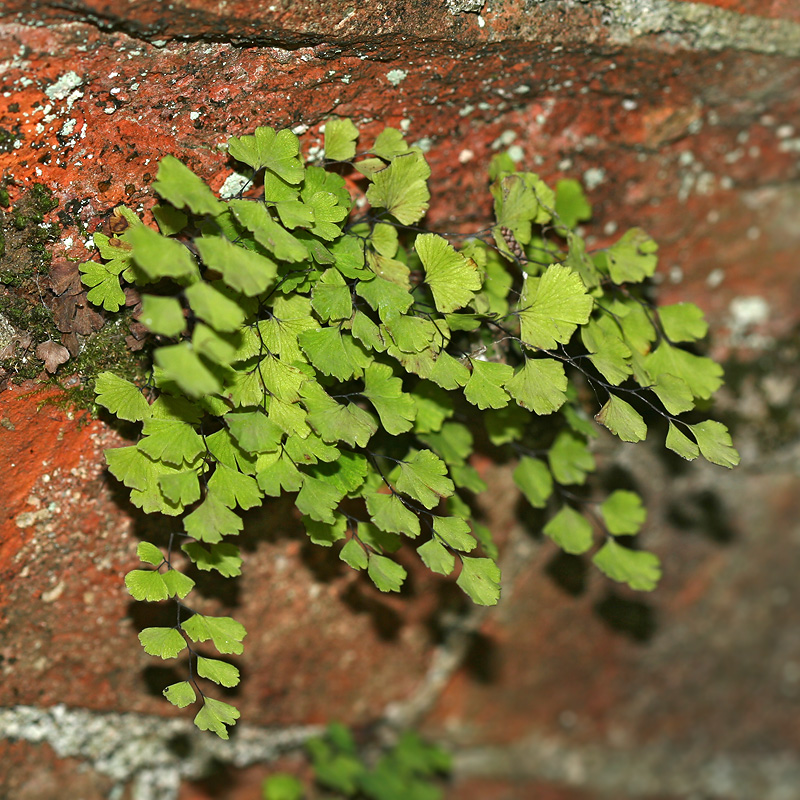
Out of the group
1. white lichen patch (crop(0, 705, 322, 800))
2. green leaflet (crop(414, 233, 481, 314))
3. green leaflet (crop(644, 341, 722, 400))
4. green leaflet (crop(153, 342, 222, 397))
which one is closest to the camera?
green leaflet (crop(153, 342, 222, 397))

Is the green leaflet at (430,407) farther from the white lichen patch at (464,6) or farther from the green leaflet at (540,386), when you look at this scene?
the white lichen patch at (464,6)

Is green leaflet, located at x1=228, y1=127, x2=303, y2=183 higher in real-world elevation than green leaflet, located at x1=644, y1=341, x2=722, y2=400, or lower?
higher

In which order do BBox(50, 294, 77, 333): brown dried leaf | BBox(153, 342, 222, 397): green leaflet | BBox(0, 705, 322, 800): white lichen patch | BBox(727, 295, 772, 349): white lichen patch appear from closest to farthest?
BBox(153, 342, 222, 397): green leaflet
BBox(50, 294, 77, 333): brown dried leaf
BBox(0, 705, 322, 800): white lichen patch
BBox(727, 295, 772, 349): white lichen patch

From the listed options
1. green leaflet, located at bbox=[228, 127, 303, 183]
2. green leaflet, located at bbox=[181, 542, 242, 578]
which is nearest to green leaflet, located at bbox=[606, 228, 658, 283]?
green leaflet, located at bbox=[228, 127, 303, 183]

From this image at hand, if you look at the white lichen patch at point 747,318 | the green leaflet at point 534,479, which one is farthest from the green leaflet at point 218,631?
the white lichen patch at point 747,318

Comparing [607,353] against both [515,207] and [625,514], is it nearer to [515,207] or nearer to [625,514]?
[515,207]

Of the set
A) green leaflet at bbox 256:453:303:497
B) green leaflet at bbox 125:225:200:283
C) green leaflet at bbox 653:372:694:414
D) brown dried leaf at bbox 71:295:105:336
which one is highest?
green leaflet at bbox 125:225:200:283

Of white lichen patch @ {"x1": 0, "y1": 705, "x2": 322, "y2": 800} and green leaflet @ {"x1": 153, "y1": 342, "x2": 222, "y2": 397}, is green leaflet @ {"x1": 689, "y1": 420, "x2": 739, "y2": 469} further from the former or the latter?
white lichen patch @ {"x1": 0, "y1": 705, "x2": 322, "y2": 800}

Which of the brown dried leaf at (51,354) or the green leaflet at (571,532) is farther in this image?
the green leaflet at (571,532)
